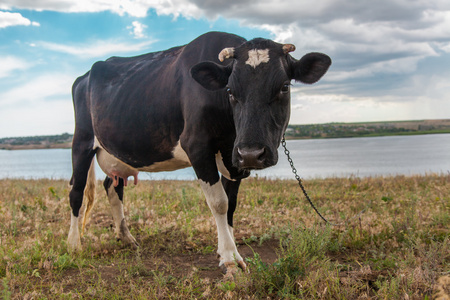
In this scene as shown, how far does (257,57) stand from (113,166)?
3432mm

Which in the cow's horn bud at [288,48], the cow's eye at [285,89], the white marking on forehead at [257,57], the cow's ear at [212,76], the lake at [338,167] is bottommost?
the lake at [338,167]

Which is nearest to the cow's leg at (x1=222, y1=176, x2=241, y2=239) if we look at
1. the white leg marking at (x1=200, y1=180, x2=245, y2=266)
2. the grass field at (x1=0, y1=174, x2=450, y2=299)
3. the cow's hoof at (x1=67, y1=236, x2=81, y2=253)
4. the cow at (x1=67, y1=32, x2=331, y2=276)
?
the cow at (x1=67, y1=32, x2=331, y2=276)

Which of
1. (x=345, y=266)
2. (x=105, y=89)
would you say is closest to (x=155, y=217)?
(x=105, y=89)

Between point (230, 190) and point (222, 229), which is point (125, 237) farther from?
point (222, 229)

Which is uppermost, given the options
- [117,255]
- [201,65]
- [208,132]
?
[201,65]

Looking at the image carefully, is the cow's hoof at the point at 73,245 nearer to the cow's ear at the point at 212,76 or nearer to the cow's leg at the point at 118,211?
the cow's leg at the point at 118,211

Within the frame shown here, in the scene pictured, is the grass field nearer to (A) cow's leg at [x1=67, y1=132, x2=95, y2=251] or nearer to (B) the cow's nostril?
(A) cow's leg at [x1=67, y1=132, x2=95, y2=251]

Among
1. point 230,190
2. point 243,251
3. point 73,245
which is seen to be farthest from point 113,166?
point 243,251

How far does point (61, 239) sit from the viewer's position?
6113 mm

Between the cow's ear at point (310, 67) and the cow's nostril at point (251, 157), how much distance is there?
1214mm

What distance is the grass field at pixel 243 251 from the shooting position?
3682 mm

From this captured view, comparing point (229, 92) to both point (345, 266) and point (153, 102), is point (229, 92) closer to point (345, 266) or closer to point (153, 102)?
point (153, 102)

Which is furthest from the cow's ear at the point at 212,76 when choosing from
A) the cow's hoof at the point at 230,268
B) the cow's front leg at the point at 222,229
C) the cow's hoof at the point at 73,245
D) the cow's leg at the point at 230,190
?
the cow's hoof at the point at 73,245

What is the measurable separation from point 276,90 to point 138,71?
2732mm
